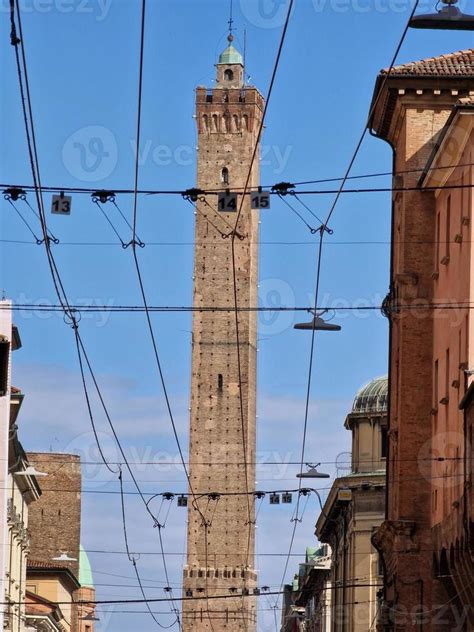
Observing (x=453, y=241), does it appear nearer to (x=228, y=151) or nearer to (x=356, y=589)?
(x=356, y=589)

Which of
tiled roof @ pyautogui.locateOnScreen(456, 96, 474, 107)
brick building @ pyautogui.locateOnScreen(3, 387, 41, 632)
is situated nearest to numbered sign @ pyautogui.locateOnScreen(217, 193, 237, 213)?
tiled roof @ pyautogui.locateOnScreen(456, 96, 474, 107)

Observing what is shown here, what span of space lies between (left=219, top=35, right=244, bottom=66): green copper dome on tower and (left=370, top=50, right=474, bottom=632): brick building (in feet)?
297

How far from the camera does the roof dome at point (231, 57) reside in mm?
137700

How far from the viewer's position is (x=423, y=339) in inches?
1802

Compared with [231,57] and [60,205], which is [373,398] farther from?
[231,57]

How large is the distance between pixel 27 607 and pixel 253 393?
54.0 meters

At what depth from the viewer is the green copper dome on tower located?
452 feet

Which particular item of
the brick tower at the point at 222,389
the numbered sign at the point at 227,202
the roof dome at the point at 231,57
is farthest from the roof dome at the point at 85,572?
the numbered sign at the point at 227,202

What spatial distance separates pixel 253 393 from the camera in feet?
442

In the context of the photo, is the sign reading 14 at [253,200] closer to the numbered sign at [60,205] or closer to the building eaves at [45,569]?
the numbered sign at [60,205]

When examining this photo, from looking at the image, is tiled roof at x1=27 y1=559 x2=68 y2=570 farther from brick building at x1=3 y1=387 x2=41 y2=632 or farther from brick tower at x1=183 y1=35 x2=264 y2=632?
brick tower at x1=183 y1=35 x2=264 y2=632

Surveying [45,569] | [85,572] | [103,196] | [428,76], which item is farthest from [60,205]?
[85,572]

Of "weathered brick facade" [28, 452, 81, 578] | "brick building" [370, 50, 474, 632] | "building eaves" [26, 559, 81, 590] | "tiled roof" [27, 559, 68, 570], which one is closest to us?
"brick building" [370, 50, 474, 632]

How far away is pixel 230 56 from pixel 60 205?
114 meters
